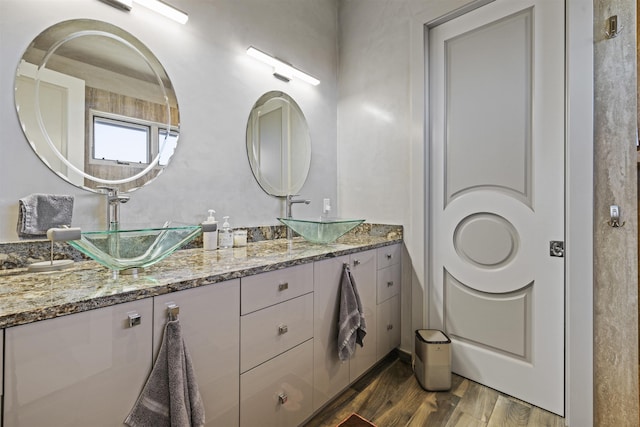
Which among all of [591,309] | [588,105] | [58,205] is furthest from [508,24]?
[58,205]

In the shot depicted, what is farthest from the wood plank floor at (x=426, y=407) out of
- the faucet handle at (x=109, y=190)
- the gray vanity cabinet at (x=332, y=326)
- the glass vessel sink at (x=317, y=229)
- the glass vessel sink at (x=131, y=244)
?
the faucet handle at (x=109, y=190)

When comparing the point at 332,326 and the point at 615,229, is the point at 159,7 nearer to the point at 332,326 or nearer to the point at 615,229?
the point at 332,326

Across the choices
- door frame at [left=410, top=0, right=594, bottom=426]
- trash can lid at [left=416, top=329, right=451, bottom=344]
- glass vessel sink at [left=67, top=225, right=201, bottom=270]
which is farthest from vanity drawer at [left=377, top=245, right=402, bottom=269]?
glass vessel sink at [left=67, top=225, right=201, bottom=270]

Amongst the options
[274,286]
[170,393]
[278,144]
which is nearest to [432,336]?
[274,286]

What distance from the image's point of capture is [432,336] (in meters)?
1.78

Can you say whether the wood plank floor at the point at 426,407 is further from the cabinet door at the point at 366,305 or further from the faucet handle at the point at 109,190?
the faucet handle at the point at 109,190

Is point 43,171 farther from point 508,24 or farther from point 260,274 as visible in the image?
point 508,24

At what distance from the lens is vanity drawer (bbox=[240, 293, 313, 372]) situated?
108 centimetres

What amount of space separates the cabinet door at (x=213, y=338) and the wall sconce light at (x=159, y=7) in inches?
53.0

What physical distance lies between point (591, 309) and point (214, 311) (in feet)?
5.35

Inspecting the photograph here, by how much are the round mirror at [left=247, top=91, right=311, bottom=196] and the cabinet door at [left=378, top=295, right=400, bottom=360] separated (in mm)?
1024

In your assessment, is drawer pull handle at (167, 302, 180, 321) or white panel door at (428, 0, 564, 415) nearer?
drawer pull handle at (167, 302, 180, 321)

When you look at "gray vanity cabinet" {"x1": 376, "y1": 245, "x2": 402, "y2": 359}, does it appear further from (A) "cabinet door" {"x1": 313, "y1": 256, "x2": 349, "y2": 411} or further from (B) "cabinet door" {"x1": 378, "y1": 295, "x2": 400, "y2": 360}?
(A) "cabinet door" {"x1": 313, "y1": 256, "x2": 349, "y2": 411}

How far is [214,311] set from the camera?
0.98 m
